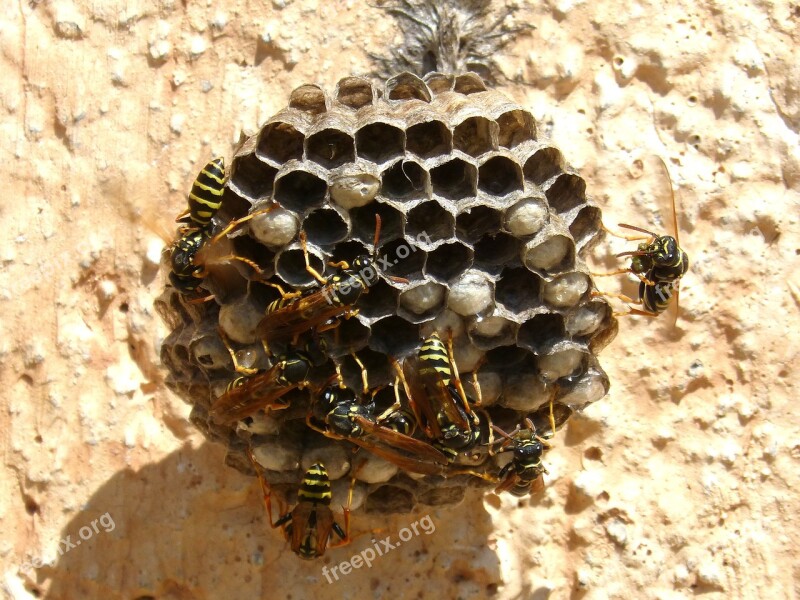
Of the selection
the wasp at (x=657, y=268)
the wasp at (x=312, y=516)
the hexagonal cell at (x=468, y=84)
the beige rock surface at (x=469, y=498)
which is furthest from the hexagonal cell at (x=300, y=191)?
the wasp at (x=657, y=268)

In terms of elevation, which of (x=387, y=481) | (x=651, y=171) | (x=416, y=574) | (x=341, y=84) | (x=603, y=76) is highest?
(x=341, y=84)

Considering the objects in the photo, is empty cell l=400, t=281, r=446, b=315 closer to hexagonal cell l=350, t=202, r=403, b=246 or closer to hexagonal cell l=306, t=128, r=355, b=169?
hexagonal cell l=350, t=202, r=403, b=246

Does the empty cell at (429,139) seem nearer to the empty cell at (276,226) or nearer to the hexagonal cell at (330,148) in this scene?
the hexagonal cell at (330,148)

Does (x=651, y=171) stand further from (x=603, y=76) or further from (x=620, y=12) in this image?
(x=620, y=12)

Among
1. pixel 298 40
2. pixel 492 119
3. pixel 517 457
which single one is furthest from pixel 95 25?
pixel 517 457

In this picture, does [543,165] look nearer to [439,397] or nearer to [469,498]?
[439,397]

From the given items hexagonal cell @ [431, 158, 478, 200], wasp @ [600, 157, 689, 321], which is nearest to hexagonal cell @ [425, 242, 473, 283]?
hexagonal cell @ [431, 158, 478, 200]

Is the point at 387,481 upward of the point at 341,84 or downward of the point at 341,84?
downward

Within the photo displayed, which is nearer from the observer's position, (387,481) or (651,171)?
(387,481)
